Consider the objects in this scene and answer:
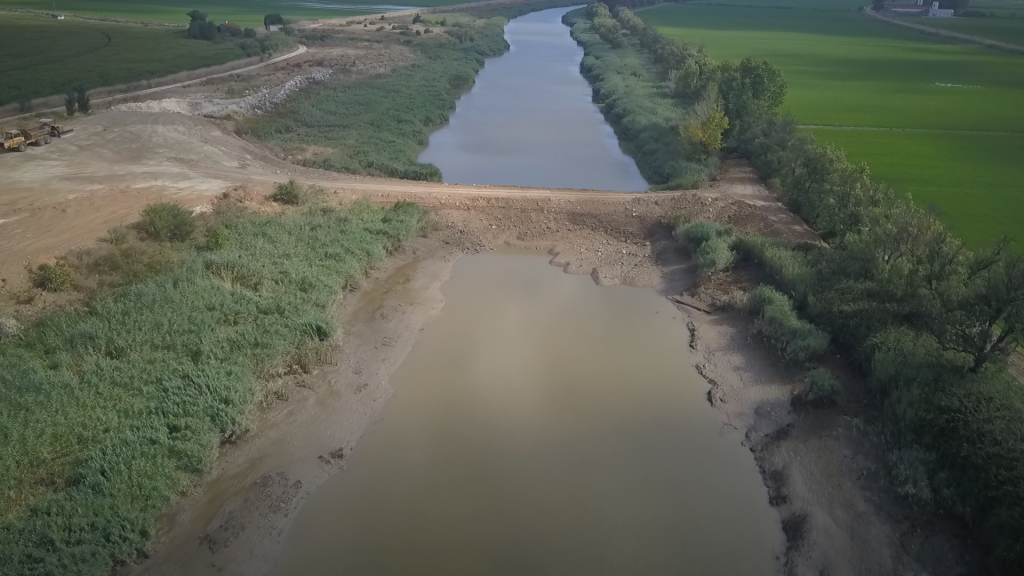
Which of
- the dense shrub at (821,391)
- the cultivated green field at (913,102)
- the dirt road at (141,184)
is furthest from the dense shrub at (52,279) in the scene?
the cultivated green field at (913,102)

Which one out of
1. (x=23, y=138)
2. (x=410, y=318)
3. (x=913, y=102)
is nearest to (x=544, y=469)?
(x=410, y=318)

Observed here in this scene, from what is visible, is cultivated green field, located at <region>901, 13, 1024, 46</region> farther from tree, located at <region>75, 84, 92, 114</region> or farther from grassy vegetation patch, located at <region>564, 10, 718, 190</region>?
tree, located at <region>75, 84, 92, 114</region>

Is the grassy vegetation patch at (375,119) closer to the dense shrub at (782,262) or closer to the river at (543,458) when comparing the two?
the river at (543,458)

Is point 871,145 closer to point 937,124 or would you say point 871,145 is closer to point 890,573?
point 937,124

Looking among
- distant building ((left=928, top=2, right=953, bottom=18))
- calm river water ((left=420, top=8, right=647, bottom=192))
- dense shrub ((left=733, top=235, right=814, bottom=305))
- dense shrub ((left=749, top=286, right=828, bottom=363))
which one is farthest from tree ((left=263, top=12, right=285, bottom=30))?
distant building ((left=928, top=2, right=953, bottom=18))

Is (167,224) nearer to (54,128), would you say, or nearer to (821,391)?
(54,128)

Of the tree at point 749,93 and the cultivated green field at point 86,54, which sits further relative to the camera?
the cultivated green field at point 86,54
